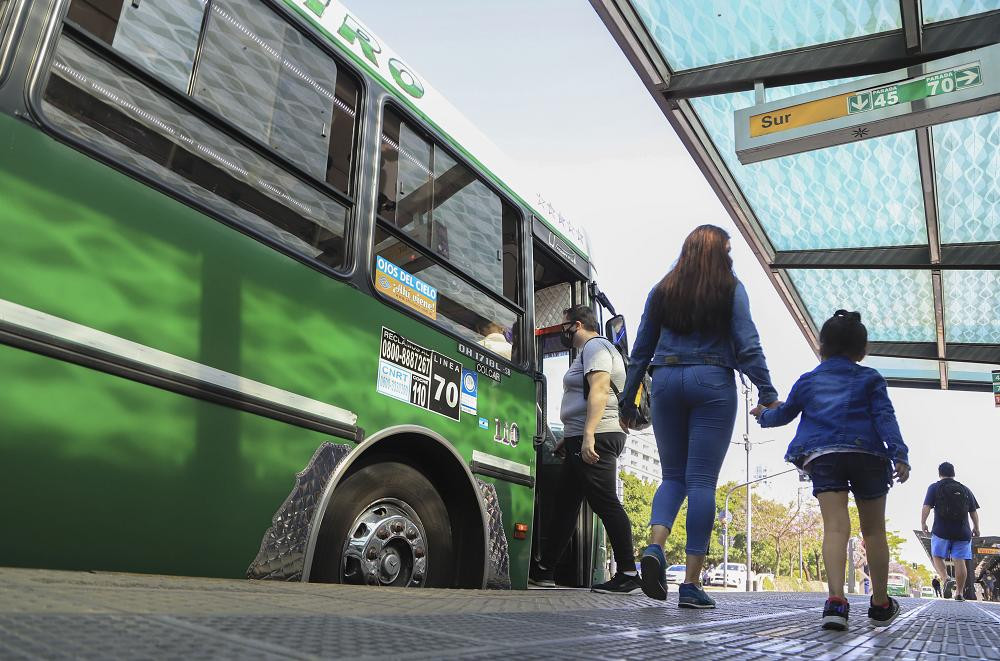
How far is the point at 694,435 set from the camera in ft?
11.4

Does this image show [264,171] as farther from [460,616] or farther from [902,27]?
[902,27]

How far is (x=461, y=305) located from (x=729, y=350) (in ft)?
4.61

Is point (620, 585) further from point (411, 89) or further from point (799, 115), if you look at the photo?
point (799, 115)

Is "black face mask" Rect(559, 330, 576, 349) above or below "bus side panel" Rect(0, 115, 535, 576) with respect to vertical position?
above

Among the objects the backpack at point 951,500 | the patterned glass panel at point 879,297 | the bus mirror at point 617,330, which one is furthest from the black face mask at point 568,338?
the backpack at point 951,500

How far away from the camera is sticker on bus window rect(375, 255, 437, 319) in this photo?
11.3 ft

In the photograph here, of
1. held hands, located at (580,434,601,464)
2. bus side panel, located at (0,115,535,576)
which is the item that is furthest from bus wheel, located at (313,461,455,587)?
held hands, located at (580,434,601,464)

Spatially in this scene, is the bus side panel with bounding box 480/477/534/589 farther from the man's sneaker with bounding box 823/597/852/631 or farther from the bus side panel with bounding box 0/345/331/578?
the man's sneaker with bounding box 823/597/852/631

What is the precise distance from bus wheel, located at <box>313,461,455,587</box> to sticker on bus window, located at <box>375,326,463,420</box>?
0.33 metres

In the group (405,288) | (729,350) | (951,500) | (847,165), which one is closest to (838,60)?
(847,165)

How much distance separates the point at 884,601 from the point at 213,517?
2.82 m

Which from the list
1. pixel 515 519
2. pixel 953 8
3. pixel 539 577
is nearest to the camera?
pixel 515 519

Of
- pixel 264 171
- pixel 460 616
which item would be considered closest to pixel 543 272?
pixel 264 171

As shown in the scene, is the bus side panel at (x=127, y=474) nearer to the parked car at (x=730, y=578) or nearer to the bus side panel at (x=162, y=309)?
the bus side panel at (x=162, y=309)
